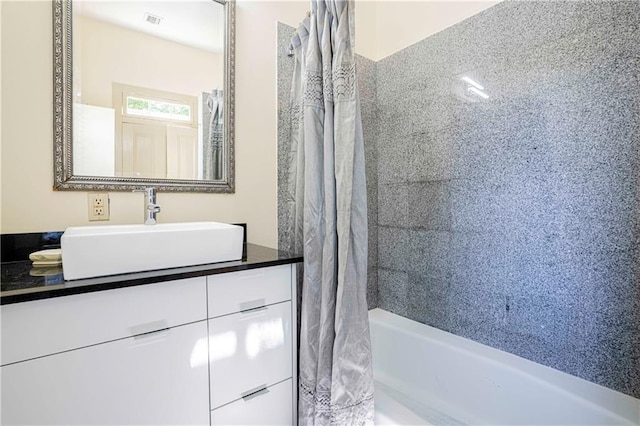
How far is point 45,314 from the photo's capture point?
777mm

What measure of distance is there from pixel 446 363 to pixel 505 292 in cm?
50

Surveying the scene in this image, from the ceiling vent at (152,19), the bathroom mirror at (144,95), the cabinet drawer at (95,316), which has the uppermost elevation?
the ceiling vent at (152,19)

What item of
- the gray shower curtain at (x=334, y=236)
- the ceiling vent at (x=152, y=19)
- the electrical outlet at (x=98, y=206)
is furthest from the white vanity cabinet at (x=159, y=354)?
the ceiling vent at (x=152, y=19)

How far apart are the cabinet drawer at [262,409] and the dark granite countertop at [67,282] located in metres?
0.50

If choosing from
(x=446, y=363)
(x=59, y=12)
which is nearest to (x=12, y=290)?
(x=59, y=12)

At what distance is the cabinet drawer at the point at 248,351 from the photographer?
3.44ft

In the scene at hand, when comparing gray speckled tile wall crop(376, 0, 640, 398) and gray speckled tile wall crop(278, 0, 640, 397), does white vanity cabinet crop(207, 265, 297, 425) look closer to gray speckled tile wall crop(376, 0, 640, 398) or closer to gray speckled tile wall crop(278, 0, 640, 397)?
gray speckled tile wall crop(278, 0, 640, 397)

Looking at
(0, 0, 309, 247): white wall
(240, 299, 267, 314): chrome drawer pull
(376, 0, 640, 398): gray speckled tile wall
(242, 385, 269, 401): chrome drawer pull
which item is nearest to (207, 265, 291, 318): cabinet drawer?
(240, 299, 267, 314): chrome drawer pull

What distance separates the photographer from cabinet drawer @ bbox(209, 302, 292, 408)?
1.05 meters

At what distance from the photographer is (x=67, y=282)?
0.83 meters

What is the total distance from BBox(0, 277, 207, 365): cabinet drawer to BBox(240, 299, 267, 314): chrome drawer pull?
143 mm

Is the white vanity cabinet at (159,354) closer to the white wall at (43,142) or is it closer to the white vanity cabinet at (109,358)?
the white vanity cabinet at (109,358)

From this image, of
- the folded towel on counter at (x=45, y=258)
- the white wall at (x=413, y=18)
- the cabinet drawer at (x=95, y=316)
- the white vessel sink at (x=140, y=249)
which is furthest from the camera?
the white wall at (x=413, y=18)

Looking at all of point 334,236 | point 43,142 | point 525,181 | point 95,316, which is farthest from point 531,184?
point 43,142
